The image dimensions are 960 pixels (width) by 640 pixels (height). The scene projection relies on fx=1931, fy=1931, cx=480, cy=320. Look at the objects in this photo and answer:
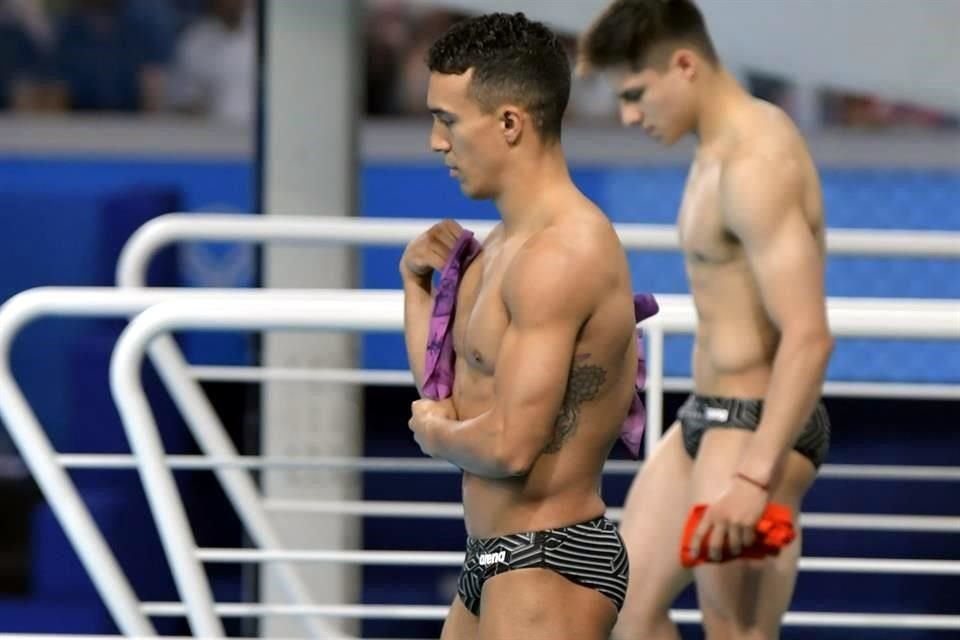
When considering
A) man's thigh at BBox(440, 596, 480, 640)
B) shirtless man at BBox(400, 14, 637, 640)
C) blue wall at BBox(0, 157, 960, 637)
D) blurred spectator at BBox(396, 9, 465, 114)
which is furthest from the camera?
blurred spectator at BBox(396, 9, 465, 114)

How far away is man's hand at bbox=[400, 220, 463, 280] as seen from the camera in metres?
2.85

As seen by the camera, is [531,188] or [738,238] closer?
[531,188]

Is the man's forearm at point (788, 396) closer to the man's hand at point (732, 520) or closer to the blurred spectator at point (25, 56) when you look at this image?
the man's hand at point (732, 520)

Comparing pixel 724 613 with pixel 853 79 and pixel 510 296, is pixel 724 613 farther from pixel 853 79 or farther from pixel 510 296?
pixel 853 79

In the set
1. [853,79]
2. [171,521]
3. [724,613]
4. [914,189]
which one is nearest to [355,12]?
[853,79]

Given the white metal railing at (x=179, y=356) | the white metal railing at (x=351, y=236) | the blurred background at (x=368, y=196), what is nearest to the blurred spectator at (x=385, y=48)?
the blurred background at (x=368, y=196)

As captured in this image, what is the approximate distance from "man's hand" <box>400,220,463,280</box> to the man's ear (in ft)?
0.71

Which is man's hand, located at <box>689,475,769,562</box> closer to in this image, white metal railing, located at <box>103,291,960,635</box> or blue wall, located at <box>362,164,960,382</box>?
white metal railing, located at <box>103,291,960,635</box>

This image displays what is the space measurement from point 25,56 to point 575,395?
6910mm

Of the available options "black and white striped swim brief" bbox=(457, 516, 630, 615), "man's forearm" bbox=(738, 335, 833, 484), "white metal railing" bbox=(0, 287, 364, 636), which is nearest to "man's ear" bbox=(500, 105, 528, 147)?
"black and white striped swim brief" bbox=(457, 516, 630, 615)

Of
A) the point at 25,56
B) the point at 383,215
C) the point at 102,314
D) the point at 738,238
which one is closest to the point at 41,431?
the point at 102,314

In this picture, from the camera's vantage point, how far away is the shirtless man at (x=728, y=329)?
128 inches

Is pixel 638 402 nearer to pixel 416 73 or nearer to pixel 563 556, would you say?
pixel 563 556

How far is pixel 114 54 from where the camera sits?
881cm
